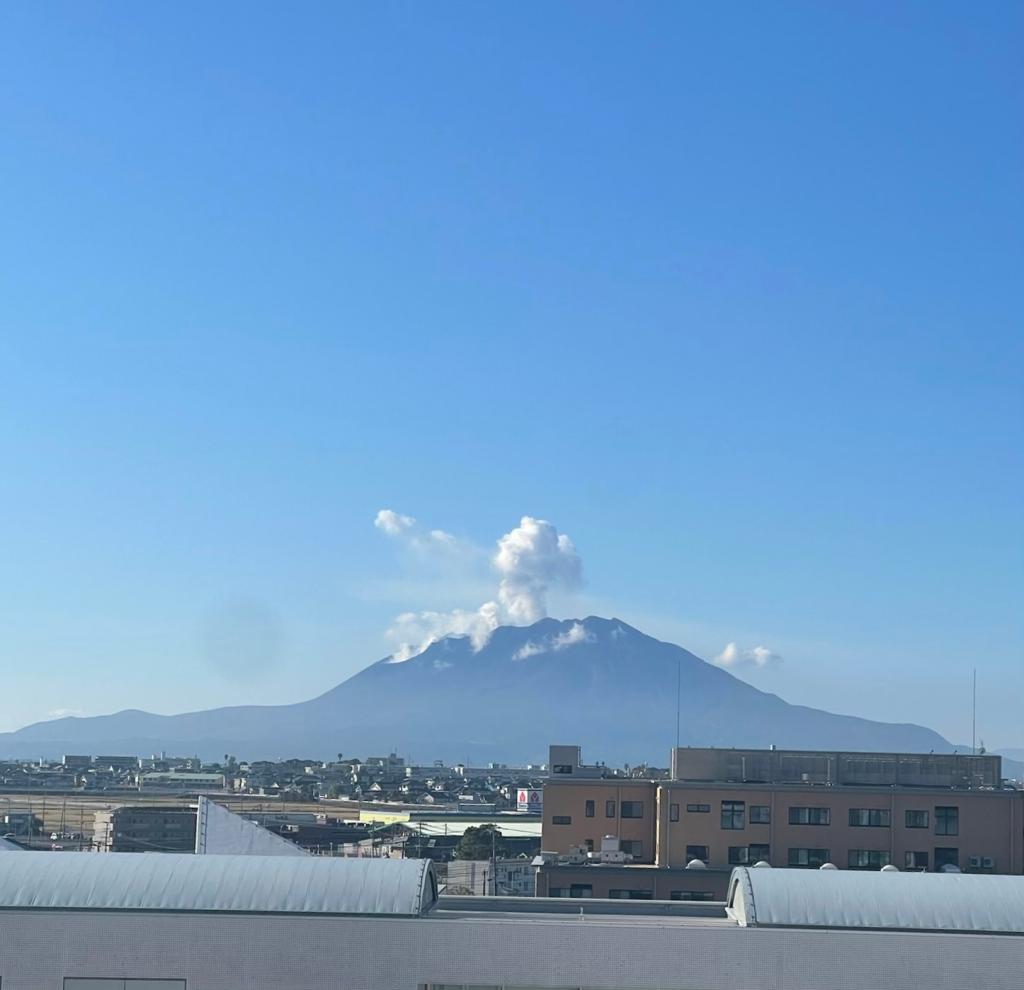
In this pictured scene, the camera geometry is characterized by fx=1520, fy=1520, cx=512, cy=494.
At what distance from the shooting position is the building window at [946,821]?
2245 inches

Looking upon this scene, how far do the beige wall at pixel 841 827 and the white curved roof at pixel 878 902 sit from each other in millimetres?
31105

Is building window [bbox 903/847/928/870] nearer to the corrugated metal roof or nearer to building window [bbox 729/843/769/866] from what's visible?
building window [bbox 729/843/769/866]

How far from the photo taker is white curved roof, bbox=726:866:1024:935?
25719 millimetres

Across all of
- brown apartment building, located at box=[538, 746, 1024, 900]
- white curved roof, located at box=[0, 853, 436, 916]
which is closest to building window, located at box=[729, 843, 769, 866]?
brown apartment building, located at box=[538, 746, 1024, 900]

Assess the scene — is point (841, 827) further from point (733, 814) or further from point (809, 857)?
point (733, 814)

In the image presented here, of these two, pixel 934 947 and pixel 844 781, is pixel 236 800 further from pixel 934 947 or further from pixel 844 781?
pixel 934 947

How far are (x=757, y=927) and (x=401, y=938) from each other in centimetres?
597

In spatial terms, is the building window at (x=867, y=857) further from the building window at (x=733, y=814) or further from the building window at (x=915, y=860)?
the building window at (x=733, y=814)

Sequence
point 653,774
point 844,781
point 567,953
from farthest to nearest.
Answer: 1. point 653,774
2. point 844,781
3. point 567,953

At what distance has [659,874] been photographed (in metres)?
53.7

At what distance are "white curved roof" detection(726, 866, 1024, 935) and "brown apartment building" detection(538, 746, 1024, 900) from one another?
27.9 meters

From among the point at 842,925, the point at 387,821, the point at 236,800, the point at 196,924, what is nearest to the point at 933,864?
the point at 842,925

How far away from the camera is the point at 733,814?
58125mm

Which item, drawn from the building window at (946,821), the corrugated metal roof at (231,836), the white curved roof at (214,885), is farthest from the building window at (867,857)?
the white curved roof at (214,885)
